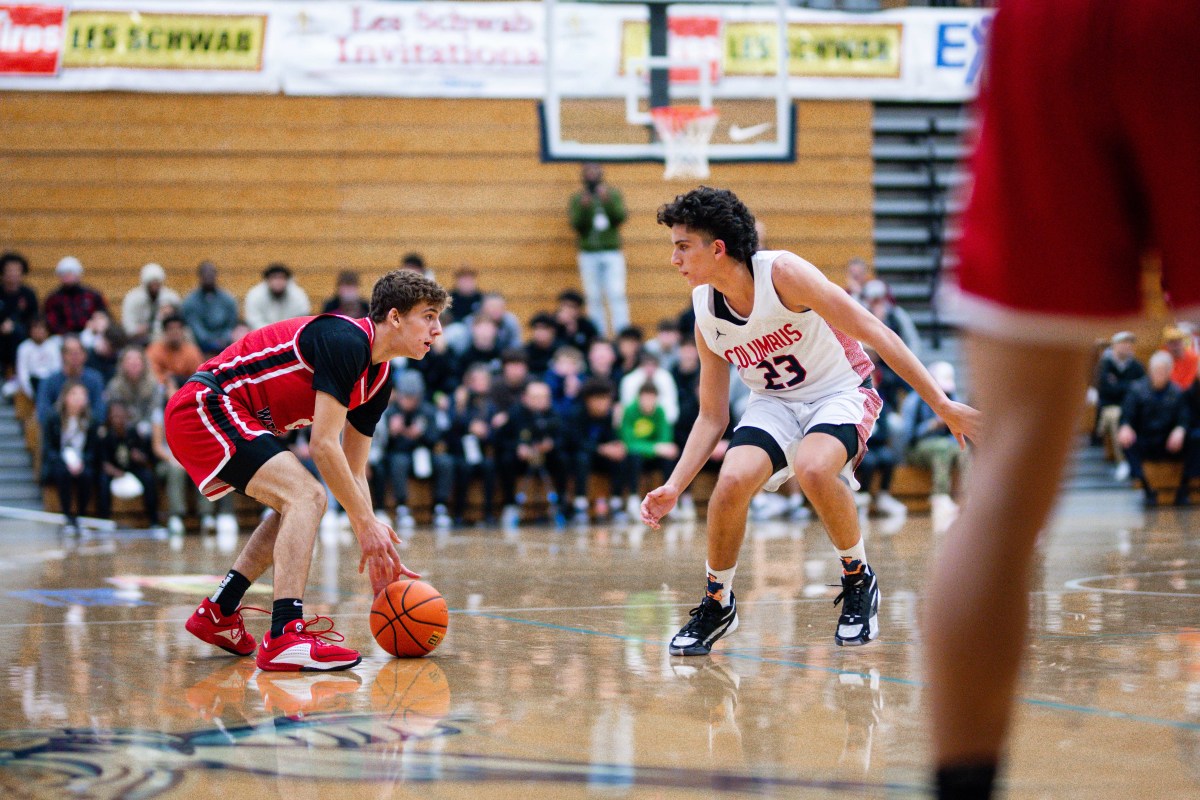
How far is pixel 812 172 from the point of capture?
1781 cm

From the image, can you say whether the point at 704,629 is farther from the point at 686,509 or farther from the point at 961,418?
the point at 686,509

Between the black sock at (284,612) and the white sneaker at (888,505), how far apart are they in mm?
9702

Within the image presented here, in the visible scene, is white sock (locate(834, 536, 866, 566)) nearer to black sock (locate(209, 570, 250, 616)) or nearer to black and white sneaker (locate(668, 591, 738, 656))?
black and white sneaker (locate(668, 591, 738, 656))

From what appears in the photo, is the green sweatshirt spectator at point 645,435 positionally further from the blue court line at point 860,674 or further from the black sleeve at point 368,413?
the black sleeve at point 368,413

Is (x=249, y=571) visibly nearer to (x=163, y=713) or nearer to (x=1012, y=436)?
(x=163, y=713)

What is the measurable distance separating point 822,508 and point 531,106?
12.5m

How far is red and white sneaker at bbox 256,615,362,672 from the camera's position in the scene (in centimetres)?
488

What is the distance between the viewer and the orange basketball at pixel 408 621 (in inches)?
200

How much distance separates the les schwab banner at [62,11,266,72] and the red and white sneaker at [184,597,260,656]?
12394 millimetres

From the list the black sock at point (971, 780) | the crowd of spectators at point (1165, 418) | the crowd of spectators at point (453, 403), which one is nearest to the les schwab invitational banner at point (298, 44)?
the crowd of spectators at point (453, 403)

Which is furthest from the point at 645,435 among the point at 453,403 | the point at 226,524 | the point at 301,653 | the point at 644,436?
the point at 301,653

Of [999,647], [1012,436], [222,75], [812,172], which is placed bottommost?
[999,647]

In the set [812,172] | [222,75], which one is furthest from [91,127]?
[812,172]

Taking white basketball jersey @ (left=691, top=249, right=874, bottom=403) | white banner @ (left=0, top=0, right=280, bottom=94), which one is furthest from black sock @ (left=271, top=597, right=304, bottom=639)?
white banner @ (left=0, top=0, right=280, bottom=94)
